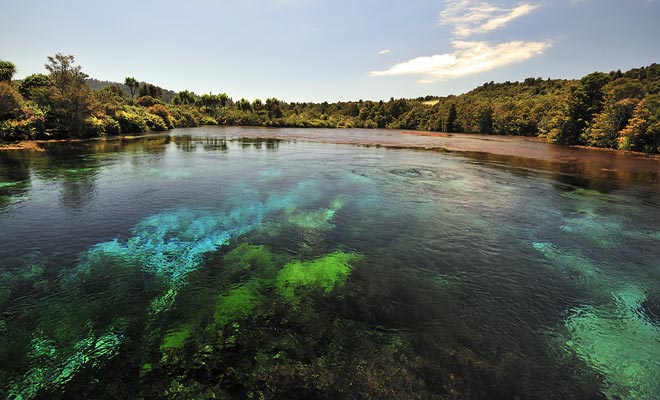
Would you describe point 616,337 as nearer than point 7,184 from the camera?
Yes

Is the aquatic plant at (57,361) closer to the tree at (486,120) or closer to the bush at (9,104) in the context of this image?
the bush at (9,104)

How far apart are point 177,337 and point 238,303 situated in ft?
6.47

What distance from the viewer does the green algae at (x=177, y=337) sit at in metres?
8.00

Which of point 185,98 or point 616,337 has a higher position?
point 185,98

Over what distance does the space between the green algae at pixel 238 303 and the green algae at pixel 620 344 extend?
9.16m

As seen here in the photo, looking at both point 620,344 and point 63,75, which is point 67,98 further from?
point 620,344

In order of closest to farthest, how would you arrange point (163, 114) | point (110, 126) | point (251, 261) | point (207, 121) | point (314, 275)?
point (314, 275) → point (251, 261) → point (110, 126) → point (163, 114) → point (207, 121)

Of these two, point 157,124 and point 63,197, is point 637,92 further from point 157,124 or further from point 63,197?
point 157,124

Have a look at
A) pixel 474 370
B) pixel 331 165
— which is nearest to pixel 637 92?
pixel 331 165

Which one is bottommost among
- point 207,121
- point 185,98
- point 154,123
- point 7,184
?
point 7,184

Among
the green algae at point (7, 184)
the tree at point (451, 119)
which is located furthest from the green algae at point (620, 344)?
the tree at point (451, 119)

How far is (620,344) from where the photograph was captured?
8883 millimetres

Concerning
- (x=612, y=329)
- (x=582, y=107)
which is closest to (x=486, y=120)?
(x=582, y=107)

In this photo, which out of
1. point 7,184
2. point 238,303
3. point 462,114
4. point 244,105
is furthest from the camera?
point 244,105
